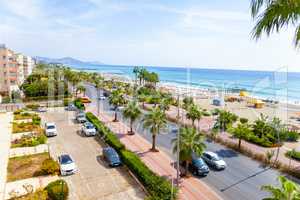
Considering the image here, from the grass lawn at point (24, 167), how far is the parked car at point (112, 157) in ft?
19.7

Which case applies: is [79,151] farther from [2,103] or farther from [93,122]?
[2,103]

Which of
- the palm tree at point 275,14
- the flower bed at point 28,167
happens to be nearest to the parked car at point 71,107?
the flower bed at point 28,167

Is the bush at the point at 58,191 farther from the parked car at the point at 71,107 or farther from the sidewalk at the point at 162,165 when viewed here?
the parked car at the point at 71,107

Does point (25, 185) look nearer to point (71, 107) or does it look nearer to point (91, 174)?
point (91, 174)

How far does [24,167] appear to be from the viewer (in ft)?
74.0

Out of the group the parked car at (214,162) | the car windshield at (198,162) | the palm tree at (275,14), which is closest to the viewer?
the palm tree at (275,14)

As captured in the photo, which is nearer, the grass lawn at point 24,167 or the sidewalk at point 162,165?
the sidewalk at point 162,165

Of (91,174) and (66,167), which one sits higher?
(66,167)

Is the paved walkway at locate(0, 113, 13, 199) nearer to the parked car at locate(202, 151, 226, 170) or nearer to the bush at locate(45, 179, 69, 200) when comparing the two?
the bush at locate(45, 179, 69, 200)

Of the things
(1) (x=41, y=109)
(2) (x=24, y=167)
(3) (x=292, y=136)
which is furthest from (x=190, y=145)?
(1) (x=41, y=109)

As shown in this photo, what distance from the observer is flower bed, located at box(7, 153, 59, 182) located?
830 inches

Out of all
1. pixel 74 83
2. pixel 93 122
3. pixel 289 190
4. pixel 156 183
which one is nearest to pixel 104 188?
pixel 156 183

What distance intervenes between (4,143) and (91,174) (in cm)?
1446

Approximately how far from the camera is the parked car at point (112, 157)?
22.9 m
